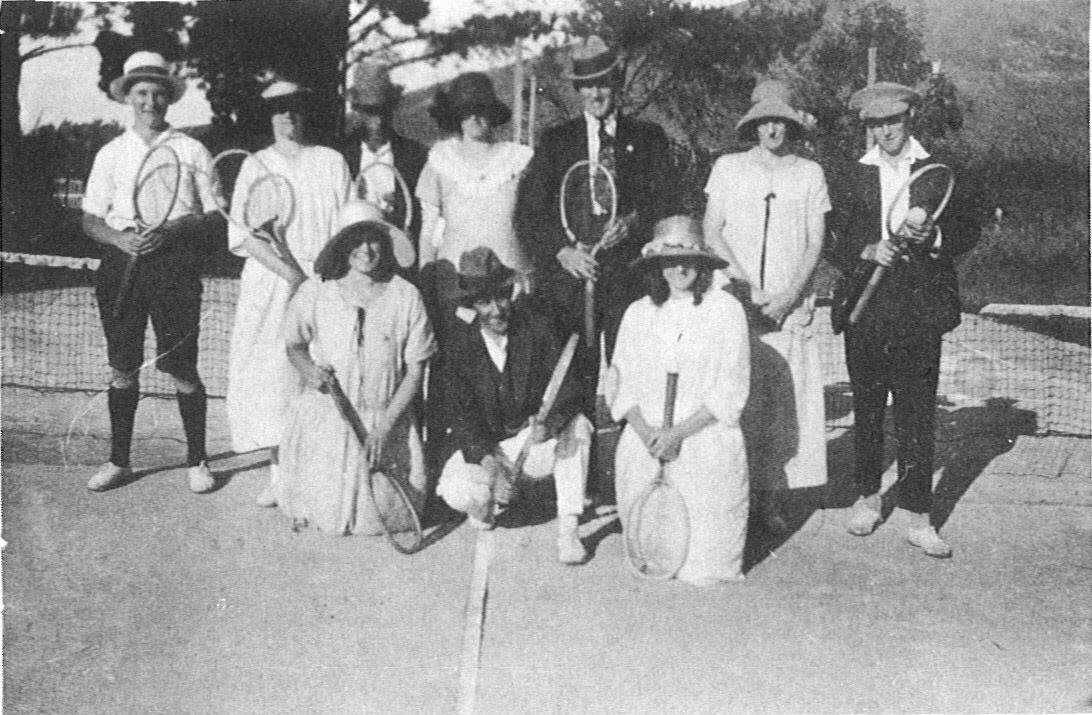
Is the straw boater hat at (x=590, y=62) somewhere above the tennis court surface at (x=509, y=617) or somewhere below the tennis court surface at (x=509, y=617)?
above

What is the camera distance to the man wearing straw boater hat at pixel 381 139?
5023 mm

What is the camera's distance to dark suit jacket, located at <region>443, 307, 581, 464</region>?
4656 millimetres

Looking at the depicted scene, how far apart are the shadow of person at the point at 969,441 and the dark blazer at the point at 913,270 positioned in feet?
3.54

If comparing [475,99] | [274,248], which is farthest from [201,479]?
[475,99]

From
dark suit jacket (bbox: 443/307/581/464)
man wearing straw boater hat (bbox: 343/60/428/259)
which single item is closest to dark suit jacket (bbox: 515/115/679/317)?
dark suit jacket (bbox: 443/307/581/464)

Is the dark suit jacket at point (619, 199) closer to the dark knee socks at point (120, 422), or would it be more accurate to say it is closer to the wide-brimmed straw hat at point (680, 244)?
the wide-brimmed straw hat at point (680, 244)

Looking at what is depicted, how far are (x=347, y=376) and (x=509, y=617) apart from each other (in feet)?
4.52

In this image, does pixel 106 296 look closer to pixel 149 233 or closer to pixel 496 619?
pixel 149 233

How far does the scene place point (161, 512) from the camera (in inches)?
193

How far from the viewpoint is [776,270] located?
4824 mm

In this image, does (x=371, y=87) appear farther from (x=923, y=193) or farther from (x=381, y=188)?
(x=923, y=193)

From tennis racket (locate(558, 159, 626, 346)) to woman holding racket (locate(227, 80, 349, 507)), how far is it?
3.54 ft

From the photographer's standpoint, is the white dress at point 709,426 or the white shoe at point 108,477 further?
the white shoe at point 108,477

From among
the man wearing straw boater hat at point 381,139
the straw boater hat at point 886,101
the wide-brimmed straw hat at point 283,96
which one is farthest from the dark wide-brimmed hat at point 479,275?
the straw boater hat at point 886,101
